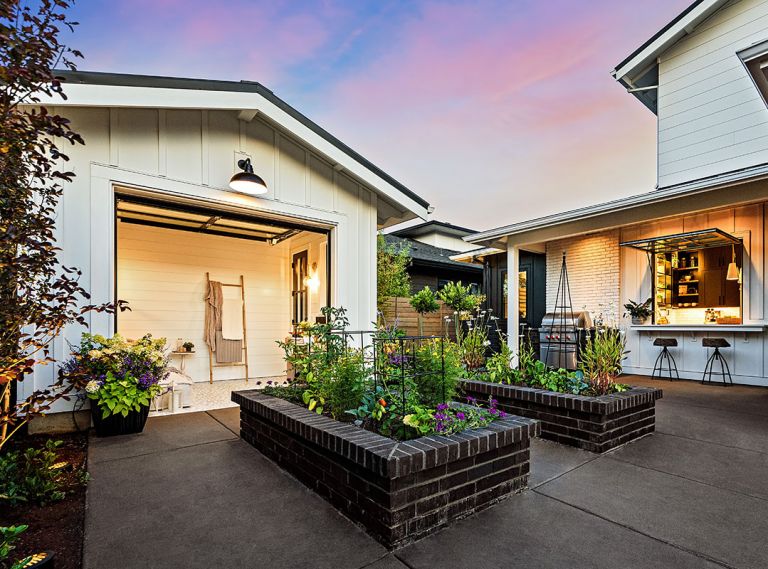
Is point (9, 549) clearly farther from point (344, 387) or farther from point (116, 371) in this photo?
point (116, 371)

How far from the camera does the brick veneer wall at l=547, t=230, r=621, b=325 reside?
7.84 meters

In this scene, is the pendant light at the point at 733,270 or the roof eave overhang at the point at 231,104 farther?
the pendant light at the point at 733,270

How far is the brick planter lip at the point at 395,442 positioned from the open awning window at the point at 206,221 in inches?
119

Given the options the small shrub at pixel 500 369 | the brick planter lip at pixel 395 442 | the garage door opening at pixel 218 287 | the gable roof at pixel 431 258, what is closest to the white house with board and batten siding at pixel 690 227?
the small shrub at pixel 500 369

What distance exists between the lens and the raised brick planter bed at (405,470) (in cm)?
189

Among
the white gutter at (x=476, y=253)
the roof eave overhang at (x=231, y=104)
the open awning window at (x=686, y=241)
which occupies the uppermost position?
the roof eave overhang at (x=231, y=104)

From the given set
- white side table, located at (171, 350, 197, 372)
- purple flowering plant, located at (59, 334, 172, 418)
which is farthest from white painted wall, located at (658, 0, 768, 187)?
white side table, located at (171, 350, 197, 372)

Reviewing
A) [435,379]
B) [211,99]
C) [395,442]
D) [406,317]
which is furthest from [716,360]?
[211,99]

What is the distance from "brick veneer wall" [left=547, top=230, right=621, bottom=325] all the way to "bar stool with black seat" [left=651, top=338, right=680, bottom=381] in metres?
0.83

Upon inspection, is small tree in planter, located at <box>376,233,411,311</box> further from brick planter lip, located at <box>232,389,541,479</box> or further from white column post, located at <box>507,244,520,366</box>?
brick planter lip, located at <box>232,389,541,479</box>

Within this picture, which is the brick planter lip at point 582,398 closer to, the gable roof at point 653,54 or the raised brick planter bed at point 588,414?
the raised brick planter bed at point 588,414

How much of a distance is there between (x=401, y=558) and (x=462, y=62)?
26.4ft

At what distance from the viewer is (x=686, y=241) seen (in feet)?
21.5

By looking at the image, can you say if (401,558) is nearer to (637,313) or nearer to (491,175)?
(637,313)
